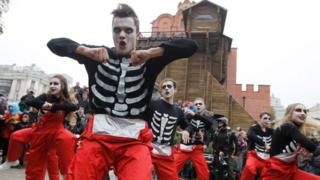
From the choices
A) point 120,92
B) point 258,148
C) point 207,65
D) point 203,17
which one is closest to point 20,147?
point 120,92

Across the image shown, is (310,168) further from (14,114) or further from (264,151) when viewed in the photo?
(14,114)

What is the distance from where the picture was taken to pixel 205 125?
774 centimetres

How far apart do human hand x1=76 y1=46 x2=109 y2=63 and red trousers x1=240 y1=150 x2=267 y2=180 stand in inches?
199

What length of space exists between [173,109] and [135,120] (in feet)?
10.9

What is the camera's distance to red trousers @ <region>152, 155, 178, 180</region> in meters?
5.71

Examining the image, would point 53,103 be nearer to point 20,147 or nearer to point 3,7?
point 20,147

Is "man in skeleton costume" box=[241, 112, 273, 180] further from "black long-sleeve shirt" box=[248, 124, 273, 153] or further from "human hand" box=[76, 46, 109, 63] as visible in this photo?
"human hand" box=[76, 46, 109, 63]

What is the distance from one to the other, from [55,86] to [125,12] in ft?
9.47

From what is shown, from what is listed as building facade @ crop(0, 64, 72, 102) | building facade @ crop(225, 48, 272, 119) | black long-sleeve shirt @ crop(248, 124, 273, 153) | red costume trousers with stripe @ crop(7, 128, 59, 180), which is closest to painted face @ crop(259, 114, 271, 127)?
black long-sleeve shirt @ crop(248, 124, 273, 153)

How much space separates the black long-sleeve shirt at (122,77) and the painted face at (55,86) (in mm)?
2556

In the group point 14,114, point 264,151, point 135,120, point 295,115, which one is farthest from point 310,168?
point 14,114

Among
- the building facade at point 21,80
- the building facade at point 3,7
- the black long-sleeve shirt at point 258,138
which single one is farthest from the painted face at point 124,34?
the building facade at point 21,80

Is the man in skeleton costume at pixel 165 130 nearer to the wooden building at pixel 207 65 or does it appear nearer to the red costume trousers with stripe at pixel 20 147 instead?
the red costume trousers with stripe at pixel 20 147

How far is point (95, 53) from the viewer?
3133mm
